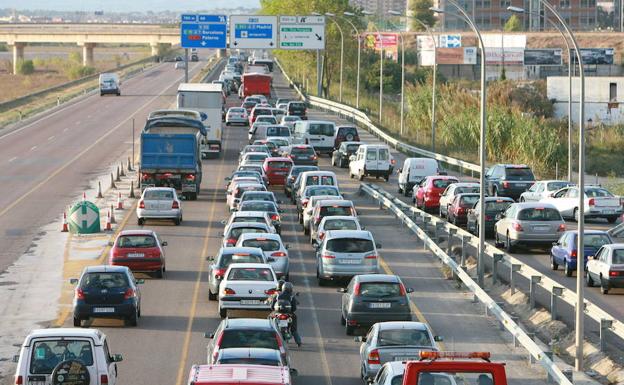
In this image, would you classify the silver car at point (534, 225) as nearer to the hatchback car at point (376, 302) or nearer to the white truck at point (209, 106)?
the hatchback car at point (376, 302)

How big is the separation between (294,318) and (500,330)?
187 inches

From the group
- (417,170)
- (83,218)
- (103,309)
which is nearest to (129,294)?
(103,309)

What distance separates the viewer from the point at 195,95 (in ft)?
242

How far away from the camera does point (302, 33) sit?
106m

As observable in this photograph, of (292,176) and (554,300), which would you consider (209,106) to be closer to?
(292,176)

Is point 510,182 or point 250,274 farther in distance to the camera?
point 510,182

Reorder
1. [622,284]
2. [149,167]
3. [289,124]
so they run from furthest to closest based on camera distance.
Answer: [289,124] → [149,167] → [622,284]

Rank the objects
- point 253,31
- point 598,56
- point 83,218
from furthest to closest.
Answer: point 598,56
point 253,31
point 83,218

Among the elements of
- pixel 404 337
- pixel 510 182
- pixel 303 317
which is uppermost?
pixel 404 337

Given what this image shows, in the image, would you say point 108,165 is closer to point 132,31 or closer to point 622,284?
point 622,284

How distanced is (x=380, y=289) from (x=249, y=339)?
6.02 m

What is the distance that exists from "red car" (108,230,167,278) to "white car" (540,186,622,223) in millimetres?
17504

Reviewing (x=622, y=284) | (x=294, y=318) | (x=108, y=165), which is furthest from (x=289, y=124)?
(x=294, y=318)

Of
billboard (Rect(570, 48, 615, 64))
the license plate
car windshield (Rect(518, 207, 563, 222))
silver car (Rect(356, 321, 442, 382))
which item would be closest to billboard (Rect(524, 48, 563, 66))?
billboard (Rect(570, 48, 615, 64))
